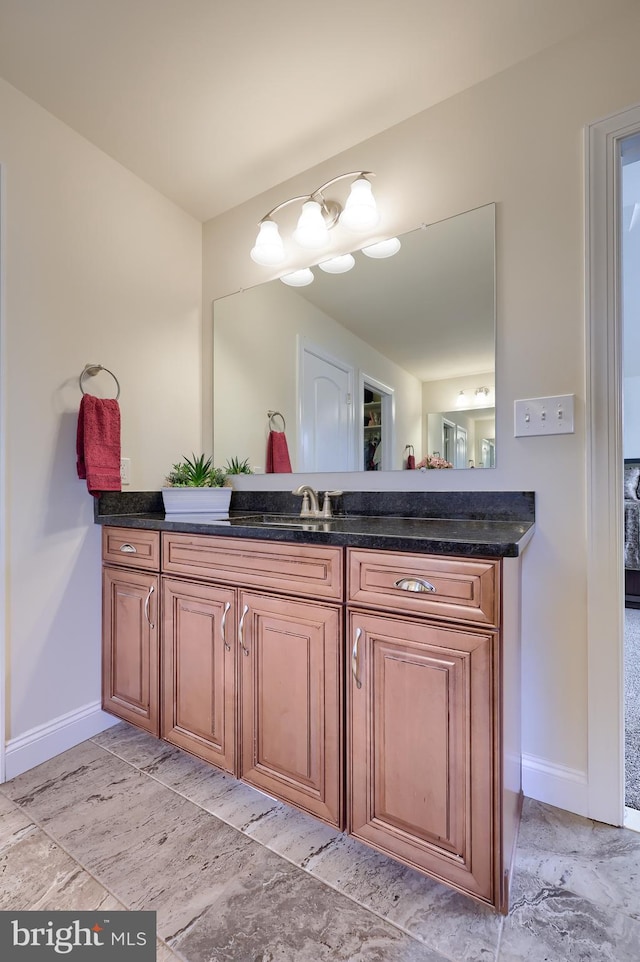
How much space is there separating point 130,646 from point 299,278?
1661 mm

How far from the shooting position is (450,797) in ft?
3.30

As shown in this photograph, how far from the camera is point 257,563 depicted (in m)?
1.32

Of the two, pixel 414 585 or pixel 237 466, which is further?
pixel 237 466

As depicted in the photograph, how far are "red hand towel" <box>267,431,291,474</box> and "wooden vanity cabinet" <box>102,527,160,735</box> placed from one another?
64cm

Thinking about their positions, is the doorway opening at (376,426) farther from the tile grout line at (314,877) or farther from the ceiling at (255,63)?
the tile grout line at (314,877)

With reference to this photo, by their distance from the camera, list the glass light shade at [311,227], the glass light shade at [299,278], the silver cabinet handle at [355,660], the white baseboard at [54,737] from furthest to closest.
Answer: the glass light shade at [299,278] → the glass light shade at [311,227] → the white baseboard at [54,737] → the silver cabinet handle at [355,660]

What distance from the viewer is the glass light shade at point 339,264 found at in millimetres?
1821

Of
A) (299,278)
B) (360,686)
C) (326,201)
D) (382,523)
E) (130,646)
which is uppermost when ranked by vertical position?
(326,201)

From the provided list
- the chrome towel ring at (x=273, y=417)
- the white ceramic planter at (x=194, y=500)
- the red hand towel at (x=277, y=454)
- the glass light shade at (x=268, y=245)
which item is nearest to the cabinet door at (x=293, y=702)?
the white ceramic planter at (x=194, y=500)

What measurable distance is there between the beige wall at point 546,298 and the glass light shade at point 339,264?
0.42 meters

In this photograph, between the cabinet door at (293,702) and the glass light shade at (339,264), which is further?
the glass light shade at (339,264)

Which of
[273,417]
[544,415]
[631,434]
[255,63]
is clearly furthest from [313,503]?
[631,434]

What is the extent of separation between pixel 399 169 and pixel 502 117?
14.6 inches

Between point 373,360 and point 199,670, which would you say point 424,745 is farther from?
point 373,360
